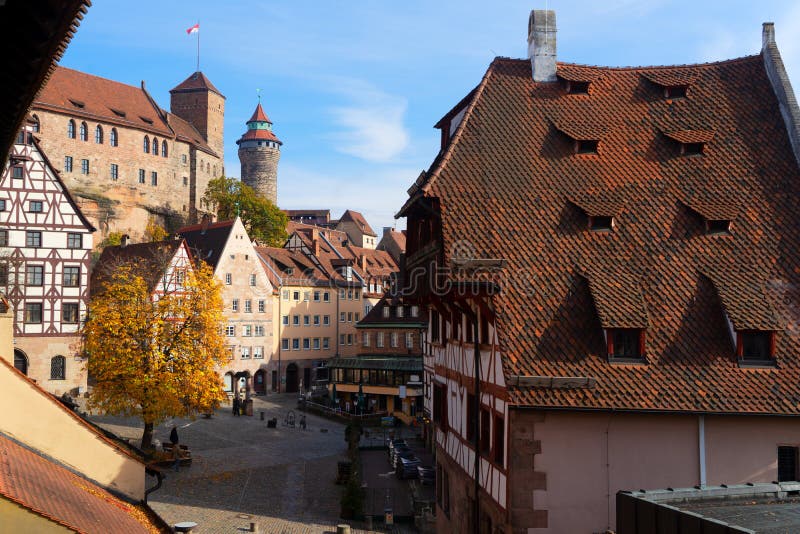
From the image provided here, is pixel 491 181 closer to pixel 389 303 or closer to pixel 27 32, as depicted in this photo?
pixel 27 32

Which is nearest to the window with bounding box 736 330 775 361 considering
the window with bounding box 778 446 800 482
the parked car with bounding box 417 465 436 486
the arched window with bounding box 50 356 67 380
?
the window with bounding box 778 446 800 482

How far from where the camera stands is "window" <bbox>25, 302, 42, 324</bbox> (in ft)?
147

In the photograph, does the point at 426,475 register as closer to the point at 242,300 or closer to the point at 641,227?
the point at 641,227

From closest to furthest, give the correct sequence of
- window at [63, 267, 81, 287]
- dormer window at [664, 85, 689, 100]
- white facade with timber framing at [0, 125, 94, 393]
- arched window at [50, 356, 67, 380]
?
dormer window at [664, 85, 689, 100] → white facade with timber framing at [0, 125, 94, 393] → arched window at [50, 356, 67, 380] → window at [63, 267, 81, 287]

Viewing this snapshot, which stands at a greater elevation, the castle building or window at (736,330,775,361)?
the castle building

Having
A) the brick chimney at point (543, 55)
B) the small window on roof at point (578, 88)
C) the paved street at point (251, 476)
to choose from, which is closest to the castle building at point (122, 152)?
the paved street at point (251, 476)

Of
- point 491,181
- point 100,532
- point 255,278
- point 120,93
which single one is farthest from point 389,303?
point 120,93

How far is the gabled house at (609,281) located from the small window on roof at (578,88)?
0.05 m

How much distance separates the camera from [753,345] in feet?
45.5

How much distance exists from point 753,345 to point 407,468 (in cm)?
2108

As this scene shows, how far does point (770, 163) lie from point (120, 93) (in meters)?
84.7

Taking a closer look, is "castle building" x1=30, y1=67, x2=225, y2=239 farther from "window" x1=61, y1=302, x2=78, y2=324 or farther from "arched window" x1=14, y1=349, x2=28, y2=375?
"arched window" x1=14, y1=349, x2=28, y2=375

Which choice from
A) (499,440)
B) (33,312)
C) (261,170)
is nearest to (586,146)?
(499,440)

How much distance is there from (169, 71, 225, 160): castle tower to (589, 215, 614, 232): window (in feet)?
303
